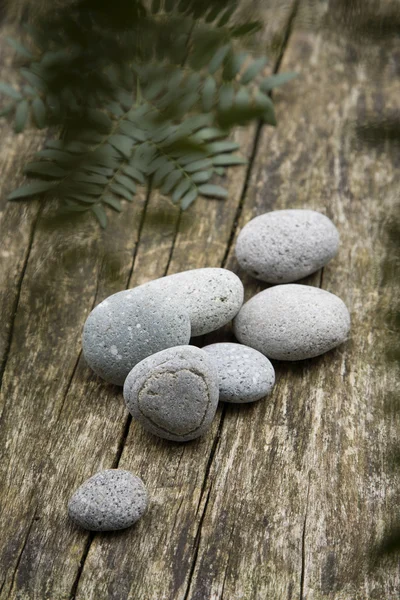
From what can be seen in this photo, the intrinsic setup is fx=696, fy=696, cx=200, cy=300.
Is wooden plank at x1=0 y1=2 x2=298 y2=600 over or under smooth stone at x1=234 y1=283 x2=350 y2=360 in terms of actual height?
under

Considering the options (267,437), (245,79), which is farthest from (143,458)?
(245,79)

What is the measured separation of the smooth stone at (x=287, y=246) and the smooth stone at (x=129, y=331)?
17.5 inches

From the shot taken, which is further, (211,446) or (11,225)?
(11,225)

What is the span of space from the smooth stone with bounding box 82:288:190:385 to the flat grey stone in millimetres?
369

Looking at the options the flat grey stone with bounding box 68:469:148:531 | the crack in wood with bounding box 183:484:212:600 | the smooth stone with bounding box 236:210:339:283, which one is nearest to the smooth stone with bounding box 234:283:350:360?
the smooth stone with bounding box 236:210:339:283

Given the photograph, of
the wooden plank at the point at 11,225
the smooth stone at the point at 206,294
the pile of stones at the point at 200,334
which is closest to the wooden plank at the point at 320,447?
the pile of stones at the point at 200,334

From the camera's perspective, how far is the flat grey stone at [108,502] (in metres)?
1.77

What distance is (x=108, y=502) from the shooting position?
1784 mm

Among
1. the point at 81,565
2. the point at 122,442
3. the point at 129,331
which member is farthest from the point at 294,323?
the point at 81,565

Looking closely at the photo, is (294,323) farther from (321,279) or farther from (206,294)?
(321,279)

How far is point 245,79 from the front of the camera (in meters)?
2.97

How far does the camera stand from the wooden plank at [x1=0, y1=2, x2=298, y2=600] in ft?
5.72

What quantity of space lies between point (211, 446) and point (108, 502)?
14.6 inches

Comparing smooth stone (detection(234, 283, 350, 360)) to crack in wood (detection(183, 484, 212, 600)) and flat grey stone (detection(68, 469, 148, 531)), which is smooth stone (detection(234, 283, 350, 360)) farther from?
flat grey stone (detection(68, 469, 148, 531))
